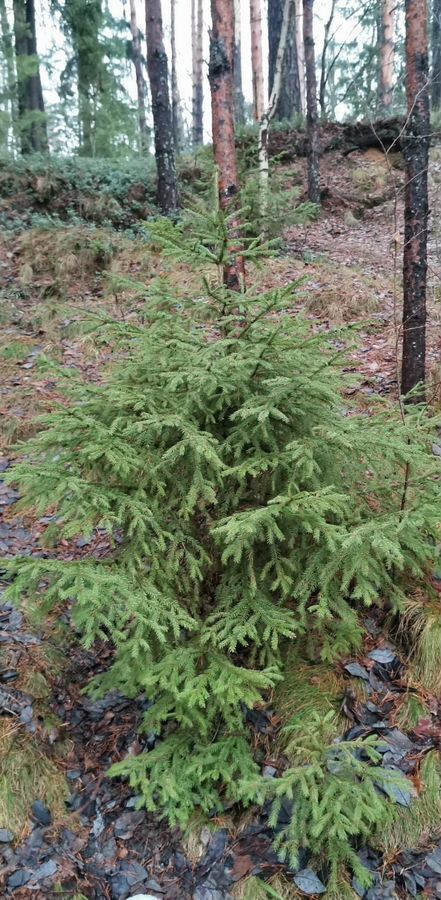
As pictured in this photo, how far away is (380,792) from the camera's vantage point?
9.45 ft

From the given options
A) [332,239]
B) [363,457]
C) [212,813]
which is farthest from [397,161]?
[212,813]

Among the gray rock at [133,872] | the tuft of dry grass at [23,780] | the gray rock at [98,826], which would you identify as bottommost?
the gray rock at [133,872]

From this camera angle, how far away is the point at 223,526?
2748mm

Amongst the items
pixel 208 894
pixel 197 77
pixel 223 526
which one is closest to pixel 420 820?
pixel 208 894

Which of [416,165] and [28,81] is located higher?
[28,81]

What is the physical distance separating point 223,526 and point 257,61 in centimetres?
1119

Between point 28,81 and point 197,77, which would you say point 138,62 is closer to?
point 197,77

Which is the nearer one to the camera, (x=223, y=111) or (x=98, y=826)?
(x=98, y=826)

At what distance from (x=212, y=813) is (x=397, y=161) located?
1435cm

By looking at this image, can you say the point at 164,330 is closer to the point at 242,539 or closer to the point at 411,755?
the point at 242,539

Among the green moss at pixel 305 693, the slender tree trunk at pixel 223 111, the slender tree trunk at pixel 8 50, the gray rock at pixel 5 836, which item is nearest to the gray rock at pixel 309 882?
the green moss at pixel 305 693

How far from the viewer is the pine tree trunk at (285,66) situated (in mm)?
14109

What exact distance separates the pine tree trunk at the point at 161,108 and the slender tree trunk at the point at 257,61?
166 cm

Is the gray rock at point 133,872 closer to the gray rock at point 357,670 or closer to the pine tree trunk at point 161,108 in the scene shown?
the gray rock at point 357,670
